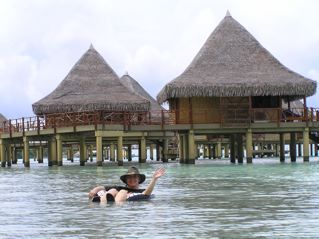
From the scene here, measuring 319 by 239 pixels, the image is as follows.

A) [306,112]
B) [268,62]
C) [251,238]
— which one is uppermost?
[268,62]

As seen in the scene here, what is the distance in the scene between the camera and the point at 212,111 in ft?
115

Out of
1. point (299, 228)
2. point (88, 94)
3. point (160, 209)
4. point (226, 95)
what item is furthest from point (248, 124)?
point (299, 228)

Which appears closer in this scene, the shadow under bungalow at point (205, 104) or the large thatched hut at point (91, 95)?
the shadow under bungalow at point (205, 104)

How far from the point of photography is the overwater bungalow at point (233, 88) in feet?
110

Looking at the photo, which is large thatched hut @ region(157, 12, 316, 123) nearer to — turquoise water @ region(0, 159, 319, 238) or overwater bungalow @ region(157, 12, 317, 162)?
overwater bungalow @ region(157, 12, 317, 162)

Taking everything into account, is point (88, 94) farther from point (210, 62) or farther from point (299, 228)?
point (299, 228)

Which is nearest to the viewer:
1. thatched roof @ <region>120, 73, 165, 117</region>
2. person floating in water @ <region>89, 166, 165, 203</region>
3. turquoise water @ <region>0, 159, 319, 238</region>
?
turquoise water @ <region>0, 159, 319, 238</region>

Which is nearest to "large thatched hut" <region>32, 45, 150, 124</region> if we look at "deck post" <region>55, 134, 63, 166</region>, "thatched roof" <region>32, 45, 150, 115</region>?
"thatched roof" <region>32, 45, 150, 115</region>

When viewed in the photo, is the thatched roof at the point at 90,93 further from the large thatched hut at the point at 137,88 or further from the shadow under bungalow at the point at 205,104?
the large thatched hut at the point at 137,88

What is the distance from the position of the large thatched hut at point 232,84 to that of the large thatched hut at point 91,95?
1.89 metres

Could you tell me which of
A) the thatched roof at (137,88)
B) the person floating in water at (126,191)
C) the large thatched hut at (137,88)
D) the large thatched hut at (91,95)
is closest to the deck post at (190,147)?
the large thatched hut at (91,95)

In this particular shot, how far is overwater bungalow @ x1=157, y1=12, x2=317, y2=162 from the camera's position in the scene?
33.6 metres

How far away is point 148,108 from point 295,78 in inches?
271

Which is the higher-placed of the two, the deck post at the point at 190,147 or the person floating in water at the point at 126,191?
the deck post at the point at 190,147
